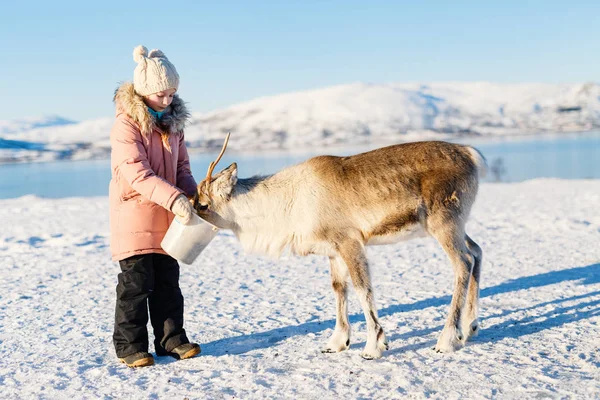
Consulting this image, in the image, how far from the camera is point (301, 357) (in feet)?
15.9

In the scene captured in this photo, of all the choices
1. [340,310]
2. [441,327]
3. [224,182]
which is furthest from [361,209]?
[441,327]

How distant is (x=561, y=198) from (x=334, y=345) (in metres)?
12.7

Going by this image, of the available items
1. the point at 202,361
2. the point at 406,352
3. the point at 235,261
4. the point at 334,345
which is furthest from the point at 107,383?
the point at 235,261

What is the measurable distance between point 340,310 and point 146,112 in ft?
8.10

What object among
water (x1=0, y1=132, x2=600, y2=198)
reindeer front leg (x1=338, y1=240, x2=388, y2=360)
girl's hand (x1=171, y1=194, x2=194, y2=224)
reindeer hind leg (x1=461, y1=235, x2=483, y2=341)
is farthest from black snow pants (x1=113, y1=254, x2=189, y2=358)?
reindeer hind leg (x1=461, y1=235, x2=483, y2=341)

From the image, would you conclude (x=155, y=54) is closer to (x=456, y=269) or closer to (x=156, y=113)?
(x=156, y=113)

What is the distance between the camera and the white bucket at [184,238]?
4.62 m

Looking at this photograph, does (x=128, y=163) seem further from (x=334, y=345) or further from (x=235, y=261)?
(x=235, y=261)

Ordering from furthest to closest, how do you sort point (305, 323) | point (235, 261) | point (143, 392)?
point (235, 261) → point (305, 323) → point (143, 392)

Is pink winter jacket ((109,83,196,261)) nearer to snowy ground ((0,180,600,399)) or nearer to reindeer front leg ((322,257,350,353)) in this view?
snowy ground ((0,180,600,399))

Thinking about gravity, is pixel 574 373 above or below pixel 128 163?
below

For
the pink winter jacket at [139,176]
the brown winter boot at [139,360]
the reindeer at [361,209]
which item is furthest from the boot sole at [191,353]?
the reindeer at [361,209]

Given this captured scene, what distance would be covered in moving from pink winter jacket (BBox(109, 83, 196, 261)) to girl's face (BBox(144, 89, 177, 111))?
0.09 m

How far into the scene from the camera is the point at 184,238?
4.64 metres
